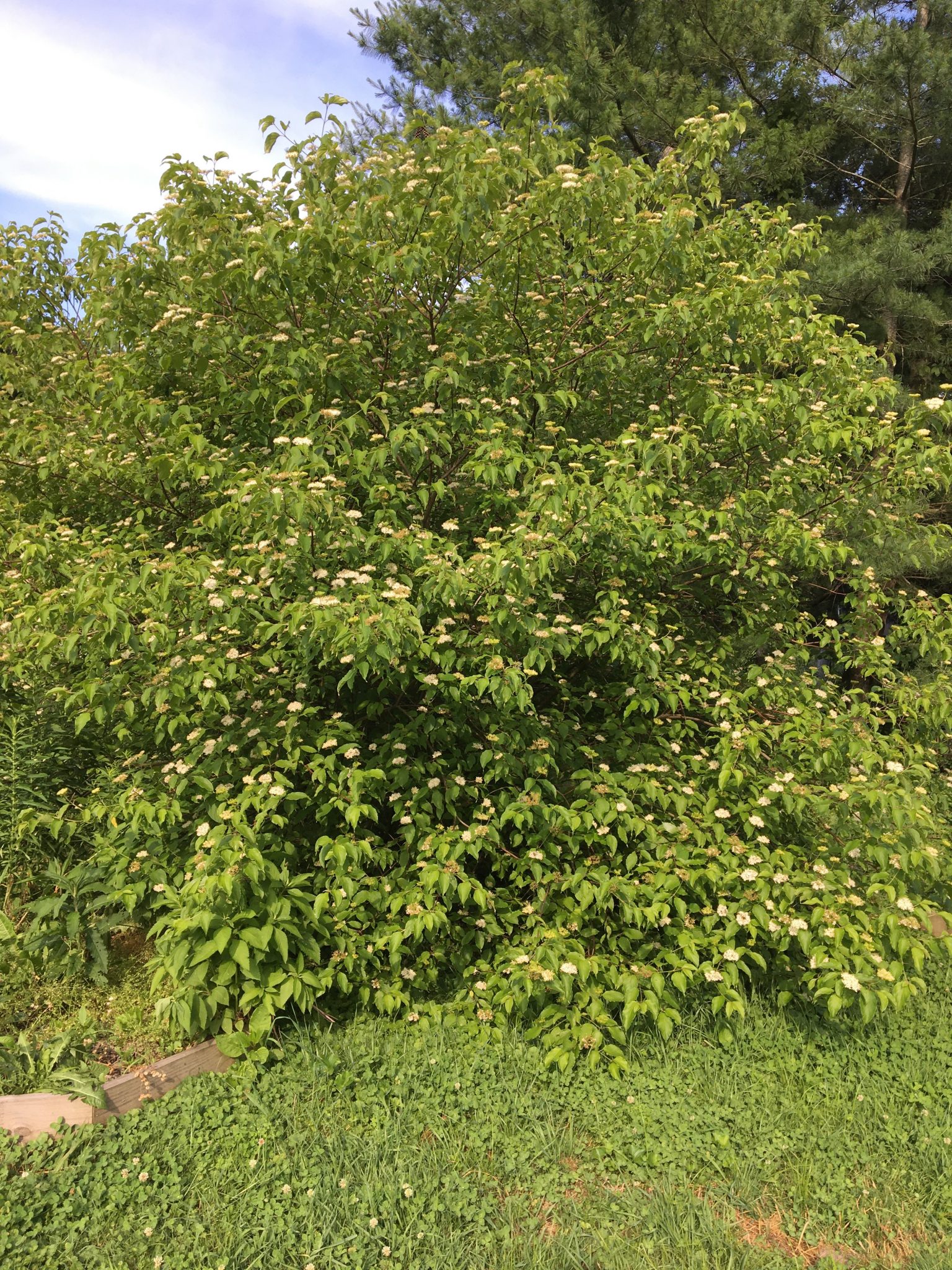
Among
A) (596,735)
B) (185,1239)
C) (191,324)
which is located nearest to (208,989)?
(185,1239)

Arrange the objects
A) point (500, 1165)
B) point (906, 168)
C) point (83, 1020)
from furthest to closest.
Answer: point (906, 168) < point (83, 1020) < point (500, 1165)

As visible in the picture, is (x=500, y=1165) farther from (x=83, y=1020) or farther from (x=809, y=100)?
(x=809, y=100)

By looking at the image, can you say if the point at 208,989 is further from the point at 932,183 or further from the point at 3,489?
the point at 932,183

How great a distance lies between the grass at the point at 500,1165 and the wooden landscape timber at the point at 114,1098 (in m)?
0.06

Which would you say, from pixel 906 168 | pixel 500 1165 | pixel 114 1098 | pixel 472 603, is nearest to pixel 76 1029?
pixel 114 1098

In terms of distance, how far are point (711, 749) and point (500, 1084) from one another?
5.44 feet

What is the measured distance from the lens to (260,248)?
3033 mm

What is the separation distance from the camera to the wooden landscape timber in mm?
2580

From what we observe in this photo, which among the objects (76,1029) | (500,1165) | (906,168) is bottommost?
(76,1029)

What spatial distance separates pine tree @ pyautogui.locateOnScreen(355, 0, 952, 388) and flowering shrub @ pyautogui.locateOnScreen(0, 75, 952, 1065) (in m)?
3.50

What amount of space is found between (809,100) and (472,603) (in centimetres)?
687

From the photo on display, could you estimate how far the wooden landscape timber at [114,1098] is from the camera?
2580 millimetres

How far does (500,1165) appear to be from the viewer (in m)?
2.59

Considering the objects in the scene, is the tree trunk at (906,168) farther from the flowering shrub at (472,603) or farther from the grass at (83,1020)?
the grass at (83,1020)
